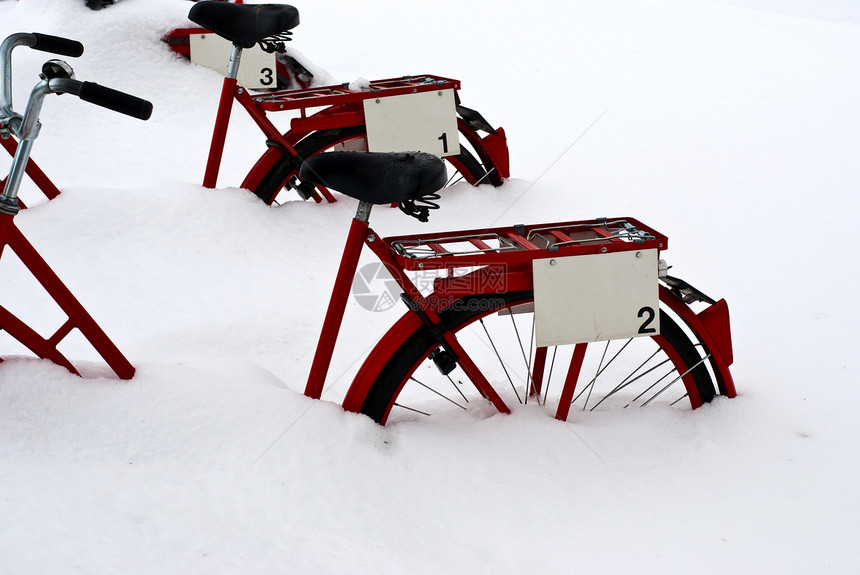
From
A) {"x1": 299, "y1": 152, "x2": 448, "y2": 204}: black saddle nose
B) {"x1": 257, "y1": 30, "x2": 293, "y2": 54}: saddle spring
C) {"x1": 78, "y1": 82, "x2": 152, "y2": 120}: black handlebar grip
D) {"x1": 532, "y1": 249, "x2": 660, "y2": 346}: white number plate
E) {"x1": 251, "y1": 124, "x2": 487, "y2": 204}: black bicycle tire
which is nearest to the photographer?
{"x1": 78, "y1": 82, "x2": 152, "y2": 120}: black handlebar grip

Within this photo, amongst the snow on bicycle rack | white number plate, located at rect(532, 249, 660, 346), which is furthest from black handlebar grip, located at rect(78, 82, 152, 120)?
white number plate, located at rect(532, 249, 660, 346)

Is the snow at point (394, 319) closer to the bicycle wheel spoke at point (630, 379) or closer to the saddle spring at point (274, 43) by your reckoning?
the bicycle wheel spoke at point (630, 379)

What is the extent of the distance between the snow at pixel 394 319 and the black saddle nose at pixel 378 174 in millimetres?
498

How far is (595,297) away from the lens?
168 cm

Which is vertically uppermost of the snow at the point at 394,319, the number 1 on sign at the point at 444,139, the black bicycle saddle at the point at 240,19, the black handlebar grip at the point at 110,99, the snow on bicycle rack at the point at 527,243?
the black handlebar grip at the point at 110,99

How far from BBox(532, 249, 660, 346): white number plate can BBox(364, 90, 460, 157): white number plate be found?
1.44 m

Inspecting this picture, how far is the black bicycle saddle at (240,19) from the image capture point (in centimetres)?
273

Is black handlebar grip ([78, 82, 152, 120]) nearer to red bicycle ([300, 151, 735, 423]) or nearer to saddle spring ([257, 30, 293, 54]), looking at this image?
red bicycle ([300, 151, 735, 423])

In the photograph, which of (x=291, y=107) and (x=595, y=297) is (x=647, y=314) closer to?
(x=595, y=297)

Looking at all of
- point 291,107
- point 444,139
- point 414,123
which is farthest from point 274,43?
point 444,139

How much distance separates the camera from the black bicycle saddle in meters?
2.73

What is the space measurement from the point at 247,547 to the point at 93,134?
9.85 feet

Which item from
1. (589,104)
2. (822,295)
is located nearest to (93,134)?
(589,104)

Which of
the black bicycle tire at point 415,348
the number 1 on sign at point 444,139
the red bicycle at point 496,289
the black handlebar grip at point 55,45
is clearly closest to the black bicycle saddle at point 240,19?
the number 1 on sign at point 444,139
